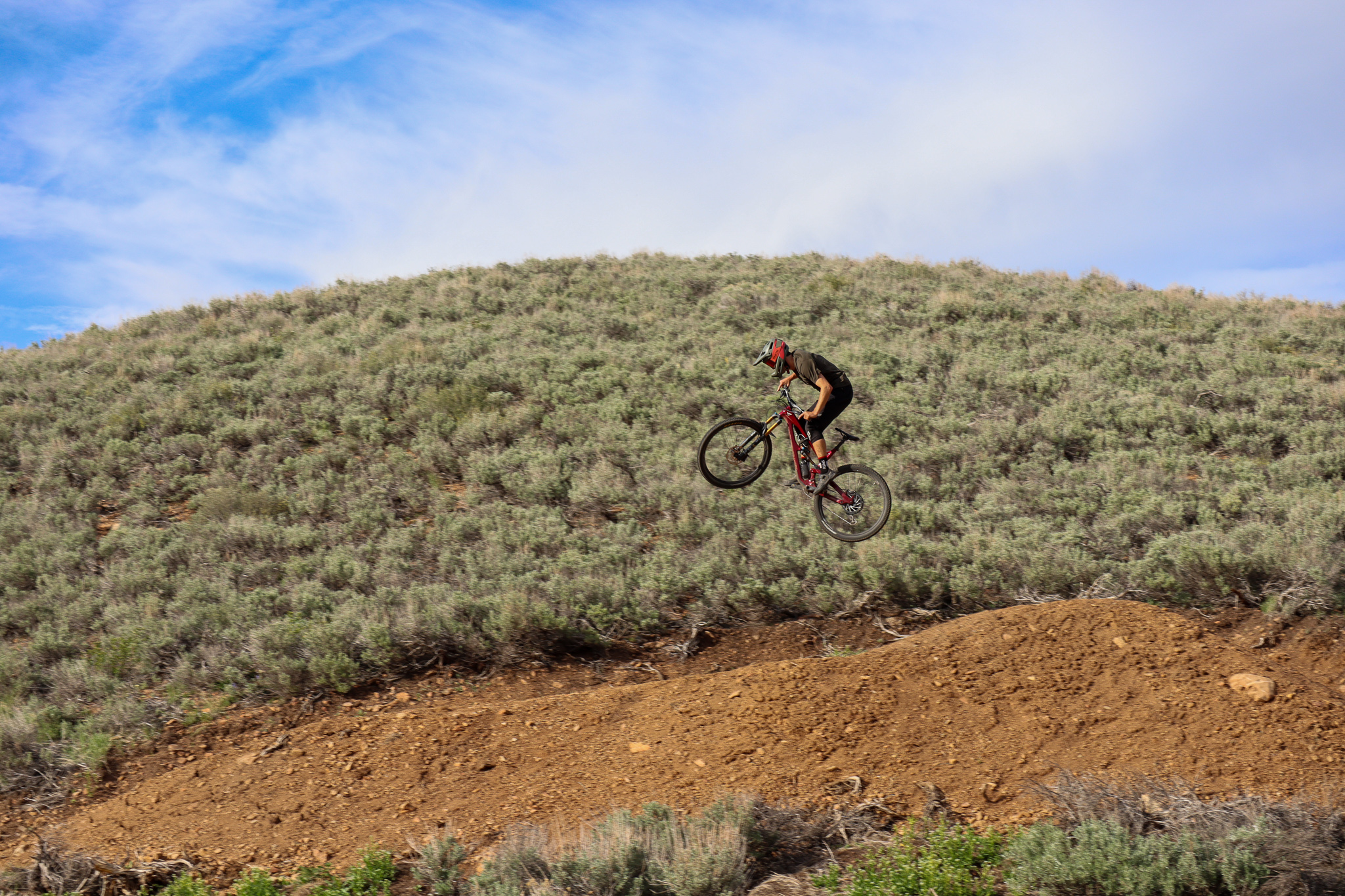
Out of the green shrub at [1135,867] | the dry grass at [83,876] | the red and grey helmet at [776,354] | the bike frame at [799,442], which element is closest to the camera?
the green shrub at [1135,867]

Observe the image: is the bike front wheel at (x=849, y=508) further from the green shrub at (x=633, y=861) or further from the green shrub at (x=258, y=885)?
the green shrub at (x=258, y=885)

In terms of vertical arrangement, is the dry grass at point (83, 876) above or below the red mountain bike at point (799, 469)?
below

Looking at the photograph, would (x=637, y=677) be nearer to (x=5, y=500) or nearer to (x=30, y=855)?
(x=30, y=855)

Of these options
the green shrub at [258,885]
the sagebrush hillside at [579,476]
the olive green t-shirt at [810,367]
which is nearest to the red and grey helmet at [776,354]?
the olive green t-shirt at [810,367]

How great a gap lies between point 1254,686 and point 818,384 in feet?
14.8

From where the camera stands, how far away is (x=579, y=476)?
534 inches

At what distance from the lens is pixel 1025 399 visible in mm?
16375

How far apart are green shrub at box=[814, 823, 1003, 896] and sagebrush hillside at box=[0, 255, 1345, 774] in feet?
15.8

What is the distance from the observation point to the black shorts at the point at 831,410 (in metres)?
8.86

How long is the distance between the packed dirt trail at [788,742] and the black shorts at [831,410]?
7.64 feet

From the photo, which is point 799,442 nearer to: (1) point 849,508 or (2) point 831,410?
(2) point 831,410

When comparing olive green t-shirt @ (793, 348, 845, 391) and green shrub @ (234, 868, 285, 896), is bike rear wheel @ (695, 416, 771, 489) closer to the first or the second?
olive green t-shirt @ (793, 348, 845, 391)

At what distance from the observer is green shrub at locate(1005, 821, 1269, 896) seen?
4617mm

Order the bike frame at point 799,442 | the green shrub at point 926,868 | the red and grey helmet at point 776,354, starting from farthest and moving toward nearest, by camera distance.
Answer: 1. the bike frame at point 799,442
2. the red and grey helmet at point 776,354
3. the green shrub at point 926,868
